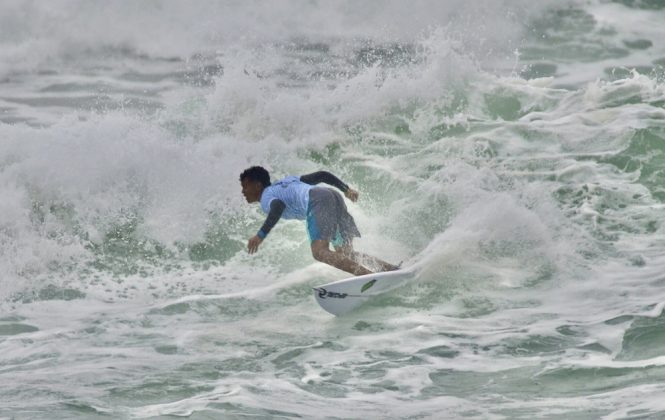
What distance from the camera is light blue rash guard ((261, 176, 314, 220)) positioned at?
10.3 meters

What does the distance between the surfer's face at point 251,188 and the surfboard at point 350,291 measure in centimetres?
122

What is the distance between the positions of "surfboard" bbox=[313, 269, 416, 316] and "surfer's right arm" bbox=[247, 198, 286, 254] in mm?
641

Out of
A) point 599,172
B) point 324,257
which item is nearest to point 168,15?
point 599,172

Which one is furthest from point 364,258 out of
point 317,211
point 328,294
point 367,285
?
point 328,294

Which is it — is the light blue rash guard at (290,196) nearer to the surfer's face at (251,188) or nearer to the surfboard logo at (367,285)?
the surfer's face at (251,188)

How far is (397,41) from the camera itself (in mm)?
21844

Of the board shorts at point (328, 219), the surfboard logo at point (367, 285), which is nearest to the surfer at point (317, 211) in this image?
the board shorts at point (328, 219)

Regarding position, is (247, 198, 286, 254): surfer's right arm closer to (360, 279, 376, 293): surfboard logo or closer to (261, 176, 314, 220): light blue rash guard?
(261, 176, 314, 220): light blue rash guard

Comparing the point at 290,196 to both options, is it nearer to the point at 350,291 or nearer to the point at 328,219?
the point at 328,219

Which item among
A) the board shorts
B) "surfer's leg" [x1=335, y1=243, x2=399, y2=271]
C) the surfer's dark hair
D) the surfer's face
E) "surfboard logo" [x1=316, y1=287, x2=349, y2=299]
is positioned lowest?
"surfboard logo" [x1=316, y1=287, x2=349, y2=299]

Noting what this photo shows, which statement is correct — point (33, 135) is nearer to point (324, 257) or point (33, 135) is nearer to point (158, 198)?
point (158, 198)

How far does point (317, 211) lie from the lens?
33.8 feet

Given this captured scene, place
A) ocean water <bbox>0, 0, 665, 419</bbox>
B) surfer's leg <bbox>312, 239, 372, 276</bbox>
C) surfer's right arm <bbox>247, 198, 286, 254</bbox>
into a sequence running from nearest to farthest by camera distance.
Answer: ocean water <bbox>0, 0, 665, 419</bbox>
surfer's right arm <bbox>247, 198, 286, 254</bbox>
surfer's leg <bbox>312, 239, 372, 276</bbox>

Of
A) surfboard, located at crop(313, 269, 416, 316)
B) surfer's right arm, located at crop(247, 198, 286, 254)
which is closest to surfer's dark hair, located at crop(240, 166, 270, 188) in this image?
surfer's right arm, located at crop(247, 198, 286, 254)
